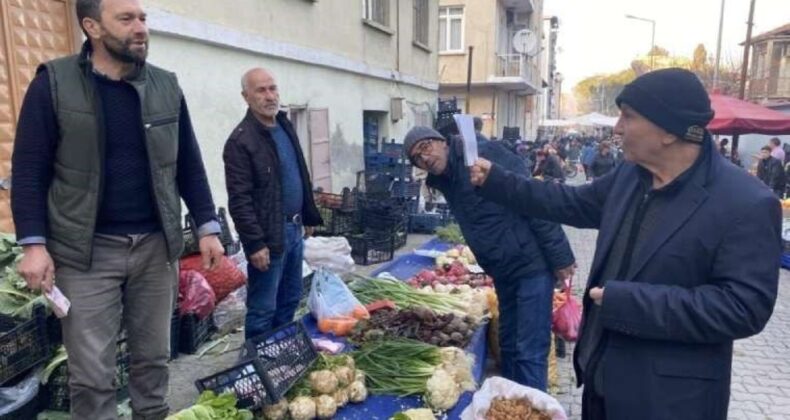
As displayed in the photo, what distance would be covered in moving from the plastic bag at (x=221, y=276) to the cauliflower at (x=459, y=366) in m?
1.78

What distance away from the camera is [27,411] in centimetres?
316

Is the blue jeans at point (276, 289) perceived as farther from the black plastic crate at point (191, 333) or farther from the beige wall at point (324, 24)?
the beige wall at point (324, 24)

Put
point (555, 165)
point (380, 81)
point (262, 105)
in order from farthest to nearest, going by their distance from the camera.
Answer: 1. point (555, 165)
2. point (380, 81)
3. point (262, 105)

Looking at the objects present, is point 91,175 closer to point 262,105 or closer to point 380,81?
point 262,105

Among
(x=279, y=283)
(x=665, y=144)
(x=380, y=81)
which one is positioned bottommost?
(x=279, y=283)

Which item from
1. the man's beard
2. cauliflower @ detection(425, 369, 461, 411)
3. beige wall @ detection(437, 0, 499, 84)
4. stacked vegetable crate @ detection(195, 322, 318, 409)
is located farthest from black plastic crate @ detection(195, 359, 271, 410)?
beige wall @ detection(437, 0, 499, 84)

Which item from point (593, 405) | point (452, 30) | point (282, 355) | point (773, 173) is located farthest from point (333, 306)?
point (452, 30)

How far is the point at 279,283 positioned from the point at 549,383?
221 centimetres

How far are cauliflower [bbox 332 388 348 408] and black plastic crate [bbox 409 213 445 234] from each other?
692cm

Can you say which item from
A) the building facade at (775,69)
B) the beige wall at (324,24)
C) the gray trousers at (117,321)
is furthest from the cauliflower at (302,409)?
the building facade at (775,69)

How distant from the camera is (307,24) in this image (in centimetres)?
849

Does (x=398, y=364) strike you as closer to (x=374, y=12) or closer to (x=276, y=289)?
(x=276, y=289)

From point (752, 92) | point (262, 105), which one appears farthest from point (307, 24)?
point (752, 92)

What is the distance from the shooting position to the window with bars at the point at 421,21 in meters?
14.4
